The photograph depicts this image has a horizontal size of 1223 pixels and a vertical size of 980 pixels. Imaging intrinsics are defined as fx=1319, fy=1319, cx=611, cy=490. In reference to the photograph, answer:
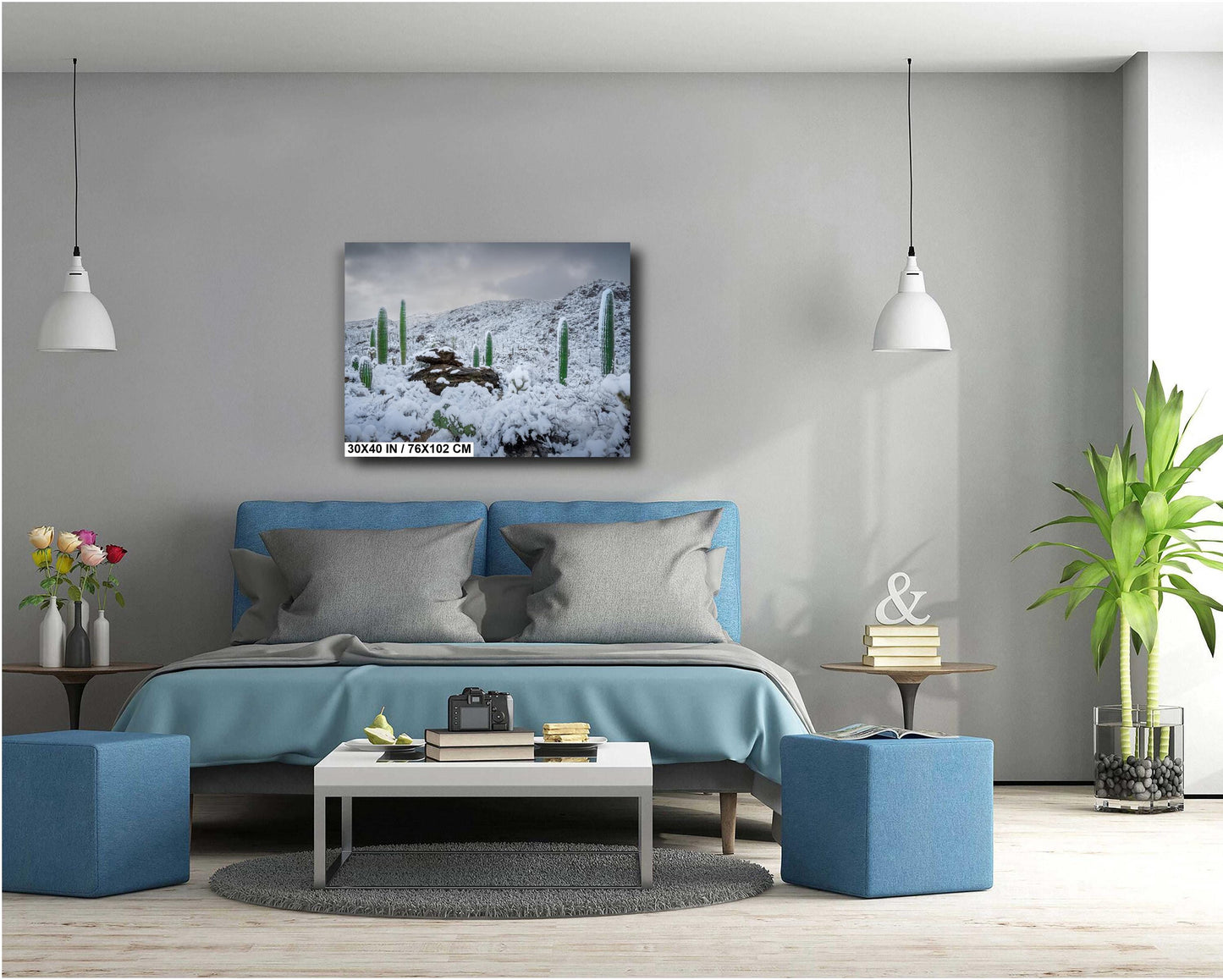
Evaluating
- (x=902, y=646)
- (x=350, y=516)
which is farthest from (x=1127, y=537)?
(x=350, y=516)

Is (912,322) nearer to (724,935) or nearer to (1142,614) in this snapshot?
(1142,614)

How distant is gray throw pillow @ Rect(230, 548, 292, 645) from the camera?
4906mm

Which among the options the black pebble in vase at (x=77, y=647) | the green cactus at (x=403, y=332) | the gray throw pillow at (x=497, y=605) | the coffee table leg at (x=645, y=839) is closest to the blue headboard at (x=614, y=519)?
the gray throw pillow at (x=497, y=605)

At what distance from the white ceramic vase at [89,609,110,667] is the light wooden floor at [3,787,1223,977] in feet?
4.99

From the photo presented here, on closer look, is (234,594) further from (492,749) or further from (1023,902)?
(1023,902)

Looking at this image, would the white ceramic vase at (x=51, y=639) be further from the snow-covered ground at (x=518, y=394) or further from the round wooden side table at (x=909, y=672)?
the round wooden side table at (x=909, y=672)

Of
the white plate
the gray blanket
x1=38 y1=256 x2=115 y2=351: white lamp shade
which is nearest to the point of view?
the white plate

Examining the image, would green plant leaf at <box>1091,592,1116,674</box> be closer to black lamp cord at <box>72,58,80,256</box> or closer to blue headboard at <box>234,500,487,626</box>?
blue headboard at <box>234,500,487,626</box>

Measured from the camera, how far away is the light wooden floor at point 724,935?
2.70 metres

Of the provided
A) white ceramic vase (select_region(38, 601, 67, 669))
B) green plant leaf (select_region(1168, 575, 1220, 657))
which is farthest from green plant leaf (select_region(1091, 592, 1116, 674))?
white ceramic vase (select_region(38, 601, 67, 669))

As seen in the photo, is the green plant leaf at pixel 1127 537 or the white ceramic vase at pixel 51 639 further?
the white ceramic vase at pixel 51 639

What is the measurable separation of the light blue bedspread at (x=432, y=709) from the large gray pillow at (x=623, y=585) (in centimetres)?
74

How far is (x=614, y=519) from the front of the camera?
17.1 feet

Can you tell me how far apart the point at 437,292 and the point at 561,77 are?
104 centimetres
